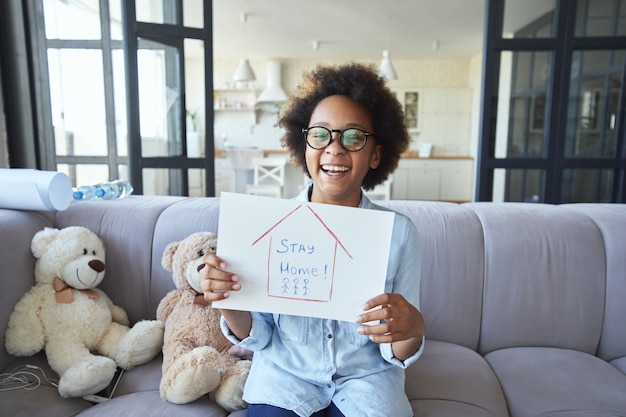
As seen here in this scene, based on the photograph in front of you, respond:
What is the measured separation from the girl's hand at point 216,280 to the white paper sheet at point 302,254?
17mm

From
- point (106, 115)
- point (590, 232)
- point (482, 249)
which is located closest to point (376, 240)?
point (482, 249)

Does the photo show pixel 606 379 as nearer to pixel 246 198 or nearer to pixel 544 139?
pixel 246 198

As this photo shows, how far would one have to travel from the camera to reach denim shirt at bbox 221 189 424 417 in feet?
3.14

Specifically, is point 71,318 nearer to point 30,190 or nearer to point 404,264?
point 30,190

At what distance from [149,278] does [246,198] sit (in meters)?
0.87

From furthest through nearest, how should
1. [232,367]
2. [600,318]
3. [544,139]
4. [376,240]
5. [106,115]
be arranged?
[106,115] → [544,139] → [600,318] → [232,367] → [376,240]

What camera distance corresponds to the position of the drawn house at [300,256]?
854mm

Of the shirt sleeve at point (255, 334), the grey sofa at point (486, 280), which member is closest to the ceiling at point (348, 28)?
the grey sofa at point (486, 280)

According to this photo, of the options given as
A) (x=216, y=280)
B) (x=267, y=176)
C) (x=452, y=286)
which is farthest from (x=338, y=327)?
(x=267, y=176)

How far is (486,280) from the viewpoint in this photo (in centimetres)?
148

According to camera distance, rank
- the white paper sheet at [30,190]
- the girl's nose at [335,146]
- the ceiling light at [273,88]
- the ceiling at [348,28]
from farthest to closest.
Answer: the ceiling light at [273,88]
the ceiling at [348,28]
the white paper sheet at [30,190]
the girl's nose at [335,146]

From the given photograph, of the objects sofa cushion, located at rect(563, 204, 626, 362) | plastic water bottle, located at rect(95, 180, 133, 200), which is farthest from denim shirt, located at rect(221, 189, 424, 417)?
plastic water bottle, located at rect(95, 180, 133, 200)

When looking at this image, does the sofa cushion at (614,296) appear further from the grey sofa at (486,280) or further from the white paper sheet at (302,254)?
the white paper sheet at (302,254)

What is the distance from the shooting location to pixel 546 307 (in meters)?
1.45
